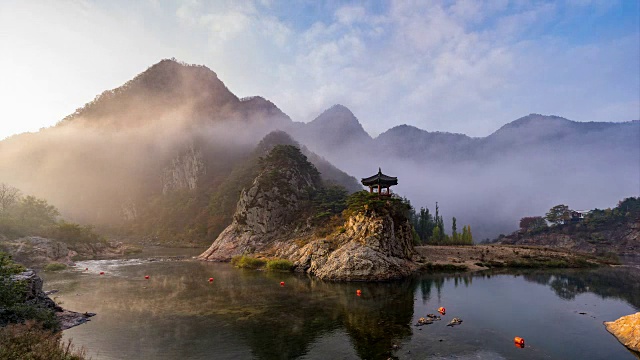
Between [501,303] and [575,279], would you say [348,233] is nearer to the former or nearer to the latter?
[501,303]

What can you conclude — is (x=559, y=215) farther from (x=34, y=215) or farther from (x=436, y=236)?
(x=34, y=215)

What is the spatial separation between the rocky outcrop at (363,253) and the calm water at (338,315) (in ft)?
12.2

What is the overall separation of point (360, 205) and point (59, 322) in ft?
158

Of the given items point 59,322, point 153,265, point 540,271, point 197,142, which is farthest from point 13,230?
point 197,142

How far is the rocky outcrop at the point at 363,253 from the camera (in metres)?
53.9

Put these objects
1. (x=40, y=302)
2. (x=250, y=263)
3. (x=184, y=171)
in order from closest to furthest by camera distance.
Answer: (x=40, y=302) → (x=250, y=263) → (x=184, y=171)

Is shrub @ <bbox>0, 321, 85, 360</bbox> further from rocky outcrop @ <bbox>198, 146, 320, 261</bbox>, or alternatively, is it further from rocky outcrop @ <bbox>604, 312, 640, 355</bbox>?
rocky outcrop @ <bbox>198, 146, 320, 261</bbox>

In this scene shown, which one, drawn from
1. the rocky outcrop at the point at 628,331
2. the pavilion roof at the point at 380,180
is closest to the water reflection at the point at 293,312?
the rocky outcrop at the point at 628,331

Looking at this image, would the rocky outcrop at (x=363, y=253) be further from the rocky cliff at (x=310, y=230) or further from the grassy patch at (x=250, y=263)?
the grassy patch at (x=250, y=263)

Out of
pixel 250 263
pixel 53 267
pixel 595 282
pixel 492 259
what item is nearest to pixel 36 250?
pixel 53 267

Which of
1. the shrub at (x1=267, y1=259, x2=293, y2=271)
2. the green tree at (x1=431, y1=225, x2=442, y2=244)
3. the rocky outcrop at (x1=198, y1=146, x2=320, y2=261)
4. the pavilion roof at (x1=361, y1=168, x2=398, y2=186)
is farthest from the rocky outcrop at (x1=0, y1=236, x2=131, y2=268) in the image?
the green tree at (x1=431, y1=225, x2=442, y2=244)

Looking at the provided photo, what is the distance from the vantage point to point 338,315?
34.2 meters

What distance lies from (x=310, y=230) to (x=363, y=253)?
77.4ft

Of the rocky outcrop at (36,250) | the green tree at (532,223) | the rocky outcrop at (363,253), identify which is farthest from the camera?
the green tree at (532,223)
